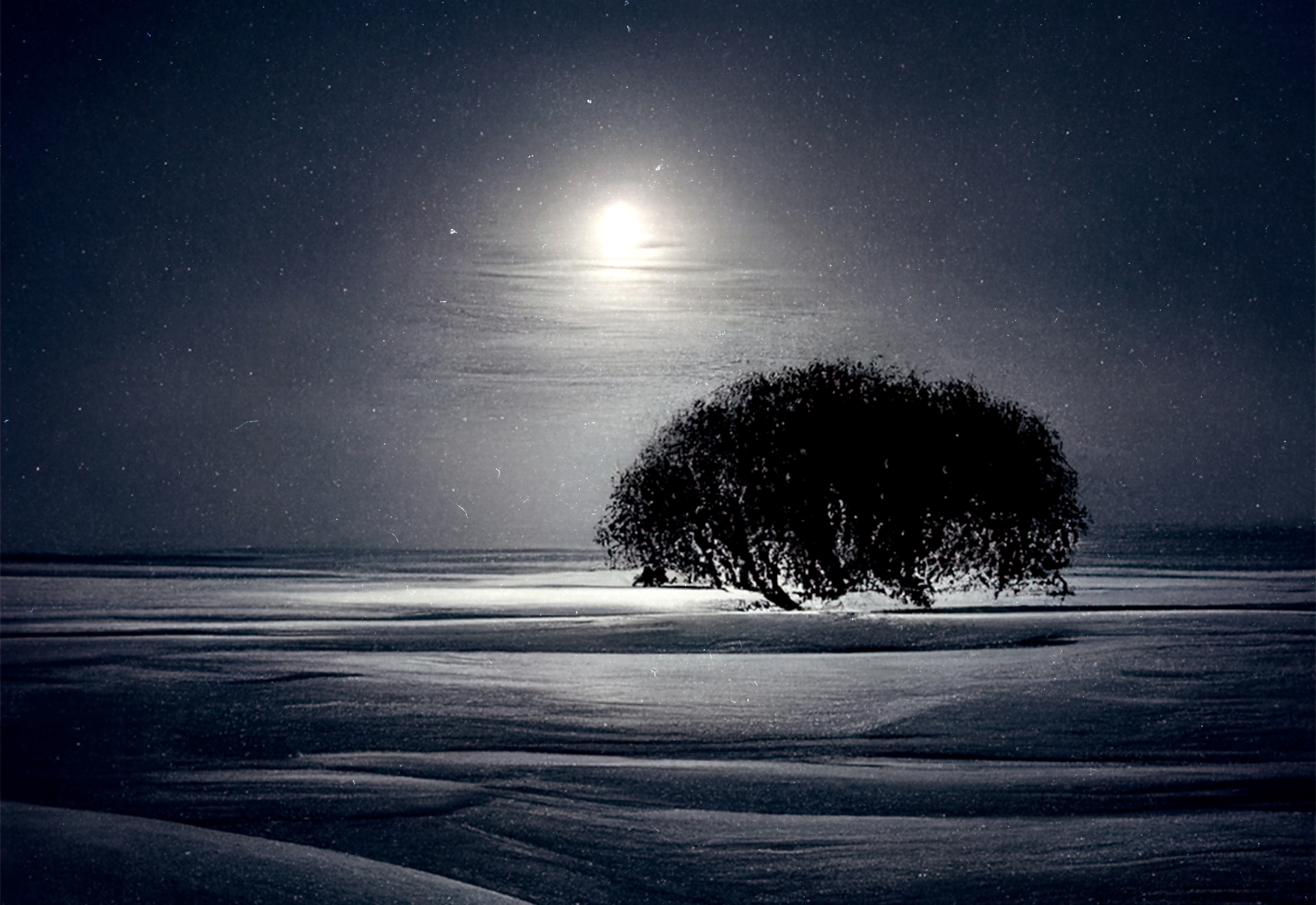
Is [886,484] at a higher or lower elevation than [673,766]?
higher

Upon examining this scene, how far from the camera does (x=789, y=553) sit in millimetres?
18750

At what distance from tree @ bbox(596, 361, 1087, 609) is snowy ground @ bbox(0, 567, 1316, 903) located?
1.03 m

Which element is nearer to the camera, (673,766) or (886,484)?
(673,766)

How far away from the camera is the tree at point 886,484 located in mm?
17969

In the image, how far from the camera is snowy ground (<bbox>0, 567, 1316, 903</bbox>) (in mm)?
5477

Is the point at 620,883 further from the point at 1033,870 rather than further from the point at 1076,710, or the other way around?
the point at 1076,710

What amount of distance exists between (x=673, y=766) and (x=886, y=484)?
34.6 ft

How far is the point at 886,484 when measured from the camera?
17906mm

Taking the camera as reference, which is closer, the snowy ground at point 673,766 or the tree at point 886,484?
the snowy ground at point 673,766

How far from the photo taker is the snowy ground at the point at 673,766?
18.0ft

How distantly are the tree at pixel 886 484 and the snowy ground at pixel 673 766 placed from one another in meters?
1.03

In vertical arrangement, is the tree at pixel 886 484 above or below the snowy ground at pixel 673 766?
above

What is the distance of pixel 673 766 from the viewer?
26.6 ft

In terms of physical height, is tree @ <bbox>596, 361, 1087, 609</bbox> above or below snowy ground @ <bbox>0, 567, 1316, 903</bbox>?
above
